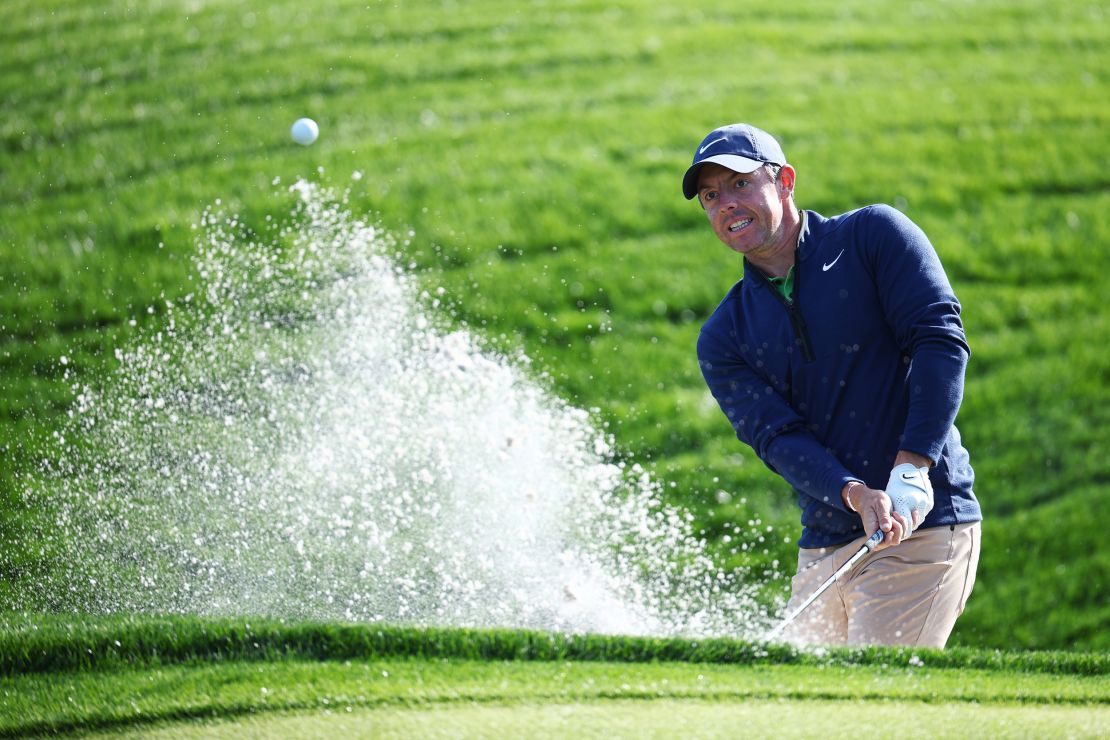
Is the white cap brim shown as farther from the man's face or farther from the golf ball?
the golf ball

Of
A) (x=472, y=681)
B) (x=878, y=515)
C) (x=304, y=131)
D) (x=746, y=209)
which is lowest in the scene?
(x=472, y=681)

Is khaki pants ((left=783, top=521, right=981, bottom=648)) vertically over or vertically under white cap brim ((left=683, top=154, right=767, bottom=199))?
under

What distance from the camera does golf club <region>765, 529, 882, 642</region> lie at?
4.08m

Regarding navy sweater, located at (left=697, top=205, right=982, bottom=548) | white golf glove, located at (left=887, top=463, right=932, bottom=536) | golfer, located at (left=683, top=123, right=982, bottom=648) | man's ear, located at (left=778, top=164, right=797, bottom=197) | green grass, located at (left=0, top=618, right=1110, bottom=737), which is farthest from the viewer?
man's ear, located at (left=778, top=164, right=797, bottom=197)

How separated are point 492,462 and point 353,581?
1.29 m

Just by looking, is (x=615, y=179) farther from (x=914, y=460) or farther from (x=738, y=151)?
(x=914, y=460)

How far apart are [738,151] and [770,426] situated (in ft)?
3.16

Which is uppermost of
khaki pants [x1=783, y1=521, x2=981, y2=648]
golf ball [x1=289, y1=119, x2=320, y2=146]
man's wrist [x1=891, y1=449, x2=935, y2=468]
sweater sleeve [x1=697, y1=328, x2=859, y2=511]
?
golf ball [x1=289, y1=119, x2=320, y2=146]

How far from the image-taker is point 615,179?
10.9 metres

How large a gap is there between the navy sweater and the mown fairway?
2.84 meters

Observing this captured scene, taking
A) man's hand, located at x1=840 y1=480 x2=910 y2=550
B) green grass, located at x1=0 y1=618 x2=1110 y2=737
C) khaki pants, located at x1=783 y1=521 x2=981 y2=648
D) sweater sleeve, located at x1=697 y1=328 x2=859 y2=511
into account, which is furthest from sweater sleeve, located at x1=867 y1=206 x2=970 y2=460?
green grass, located at x1=0 y1=618 x2=1110 y2=737

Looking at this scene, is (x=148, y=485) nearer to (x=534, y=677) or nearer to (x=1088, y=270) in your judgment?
(x=534, y=677)

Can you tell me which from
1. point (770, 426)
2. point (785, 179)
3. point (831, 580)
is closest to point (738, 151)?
point (785, 179)

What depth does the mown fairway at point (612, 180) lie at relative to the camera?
809 centimetres
